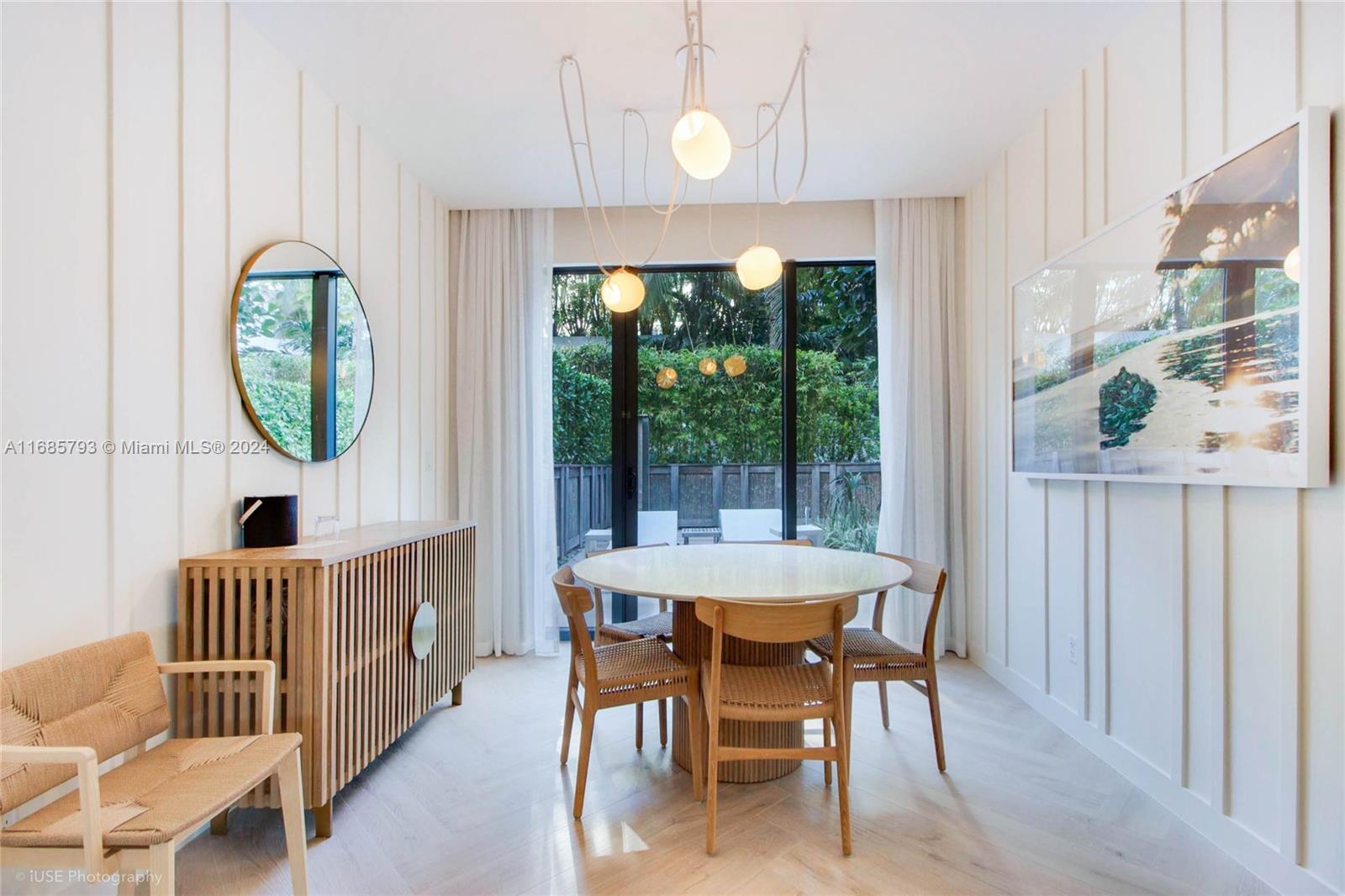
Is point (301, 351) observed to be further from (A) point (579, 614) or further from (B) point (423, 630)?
(A) point (579, 614)

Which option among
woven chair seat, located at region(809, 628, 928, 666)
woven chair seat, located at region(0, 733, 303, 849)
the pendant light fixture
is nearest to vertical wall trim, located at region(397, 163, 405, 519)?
the pendant light fixture

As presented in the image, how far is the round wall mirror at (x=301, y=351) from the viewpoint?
2.12 metres

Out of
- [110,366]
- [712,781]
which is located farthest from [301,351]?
[712,781]

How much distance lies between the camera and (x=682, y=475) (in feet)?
12.5

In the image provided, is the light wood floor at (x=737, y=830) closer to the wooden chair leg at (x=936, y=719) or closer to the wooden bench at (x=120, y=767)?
the wooden chair leg at (x=936, y=719)

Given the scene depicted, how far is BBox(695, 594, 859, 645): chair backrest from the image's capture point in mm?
1719

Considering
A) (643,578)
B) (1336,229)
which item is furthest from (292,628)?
(1336,229)

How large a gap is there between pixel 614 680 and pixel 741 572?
0.60 meters

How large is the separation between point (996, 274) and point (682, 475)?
2108mm

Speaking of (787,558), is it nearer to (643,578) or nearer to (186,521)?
(643,578)

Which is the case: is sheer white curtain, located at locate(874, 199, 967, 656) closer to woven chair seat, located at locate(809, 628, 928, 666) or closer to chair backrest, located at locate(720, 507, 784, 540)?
chair backrest, located at locate(720, 507, 784, 540)

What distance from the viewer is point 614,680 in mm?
1995

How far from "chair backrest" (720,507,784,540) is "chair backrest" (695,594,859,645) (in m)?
2.01

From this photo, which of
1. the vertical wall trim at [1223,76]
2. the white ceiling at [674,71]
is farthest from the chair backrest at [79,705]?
the vertical wall trim at [1223,76]
